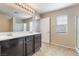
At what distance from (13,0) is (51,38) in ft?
15.2

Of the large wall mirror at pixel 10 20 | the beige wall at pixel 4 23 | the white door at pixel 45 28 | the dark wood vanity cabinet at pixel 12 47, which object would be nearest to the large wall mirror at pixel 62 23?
the white door at pixel 45 28

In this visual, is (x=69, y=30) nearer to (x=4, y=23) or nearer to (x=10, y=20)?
(x=10, y=20)

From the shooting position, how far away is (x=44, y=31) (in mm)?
5961

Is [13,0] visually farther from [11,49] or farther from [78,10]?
[78,10]

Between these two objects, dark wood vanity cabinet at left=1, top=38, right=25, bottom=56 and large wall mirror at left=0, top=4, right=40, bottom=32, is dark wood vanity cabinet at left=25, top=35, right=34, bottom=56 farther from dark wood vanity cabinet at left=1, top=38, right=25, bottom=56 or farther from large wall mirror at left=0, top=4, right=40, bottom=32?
large wall mirror at left=0, top=4, right=40, bottom=32

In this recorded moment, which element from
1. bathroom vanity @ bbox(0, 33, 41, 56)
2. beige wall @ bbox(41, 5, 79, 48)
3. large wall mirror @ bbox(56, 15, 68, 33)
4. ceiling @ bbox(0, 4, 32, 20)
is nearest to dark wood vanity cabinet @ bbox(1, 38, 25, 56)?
bathroom vanity @ bbox(0, 33, 41, 56)

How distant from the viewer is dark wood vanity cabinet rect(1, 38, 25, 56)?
1866mm

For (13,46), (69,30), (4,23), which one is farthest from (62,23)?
(13,46)

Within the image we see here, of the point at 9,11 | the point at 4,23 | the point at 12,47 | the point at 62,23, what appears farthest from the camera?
the point at 62,23

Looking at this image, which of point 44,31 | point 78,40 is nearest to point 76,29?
point 78,40

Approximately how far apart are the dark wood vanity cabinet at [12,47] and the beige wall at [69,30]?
9.51 feet

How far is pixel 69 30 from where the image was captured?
4734mm

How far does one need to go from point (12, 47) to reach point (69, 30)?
3403 millimetres

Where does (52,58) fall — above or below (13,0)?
below
